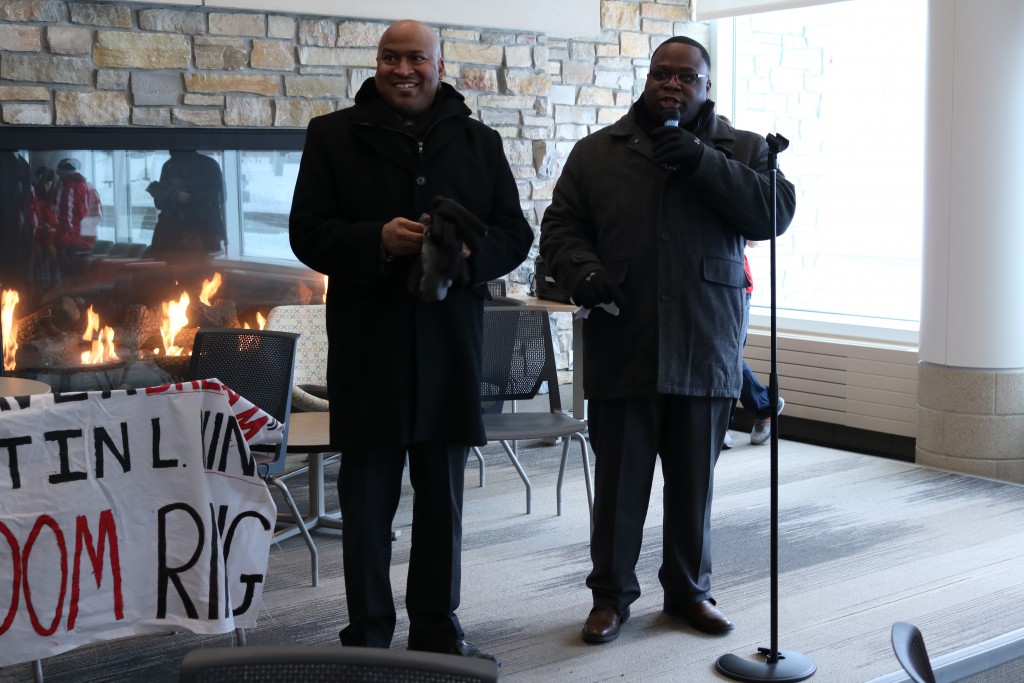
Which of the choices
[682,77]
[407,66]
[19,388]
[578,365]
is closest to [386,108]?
[407,66]

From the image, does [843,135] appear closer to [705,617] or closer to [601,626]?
[705,617]

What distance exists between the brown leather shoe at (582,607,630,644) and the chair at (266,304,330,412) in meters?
2.60

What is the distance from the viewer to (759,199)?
3064 millimetres

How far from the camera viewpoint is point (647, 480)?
10.6ft

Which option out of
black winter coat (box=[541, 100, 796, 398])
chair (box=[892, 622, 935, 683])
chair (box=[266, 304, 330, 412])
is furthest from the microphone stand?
chair (box=[266, 304, 330, 412])

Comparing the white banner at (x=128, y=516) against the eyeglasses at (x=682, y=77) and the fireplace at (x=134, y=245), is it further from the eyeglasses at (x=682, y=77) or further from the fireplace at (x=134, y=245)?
the fireplace at (x=134, y=245)

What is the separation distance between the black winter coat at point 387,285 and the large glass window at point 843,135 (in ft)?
12.7

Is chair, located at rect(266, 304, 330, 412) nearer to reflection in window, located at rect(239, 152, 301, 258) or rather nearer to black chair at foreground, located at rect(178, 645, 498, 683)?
reflection in window, located at rect(239, 152, 301, 258)

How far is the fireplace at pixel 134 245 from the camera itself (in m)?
4.97

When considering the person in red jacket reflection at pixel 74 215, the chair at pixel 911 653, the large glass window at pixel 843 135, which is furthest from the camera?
the large glass window at pixel 843 135

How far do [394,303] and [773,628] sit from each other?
1.27 m

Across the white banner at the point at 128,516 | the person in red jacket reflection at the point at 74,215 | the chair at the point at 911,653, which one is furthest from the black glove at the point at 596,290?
the person in red jacket reflection at the point at 74,215

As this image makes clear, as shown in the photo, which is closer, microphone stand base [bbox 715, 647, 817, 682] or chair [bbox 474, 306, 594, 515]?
microphone stand base [bbox 715, 647, 817, 682]

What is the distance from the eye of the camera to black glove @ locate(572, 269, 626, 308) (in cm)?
302
